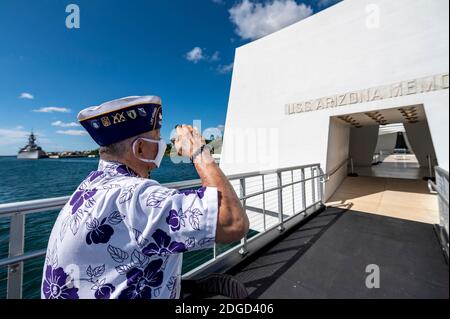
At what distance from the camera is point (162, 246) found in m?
0.52

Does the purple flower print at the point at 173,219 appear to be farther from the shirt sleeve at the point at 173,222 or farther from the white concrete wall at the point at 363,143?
the white concrete wall at the point at 363,143

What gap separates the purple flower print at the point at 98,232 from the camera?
0.52 m

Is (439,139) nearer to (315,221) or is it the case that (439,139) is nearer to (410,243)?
(410,243)

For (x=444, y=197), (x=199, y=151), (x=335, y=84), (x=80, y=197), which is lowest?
(x=444, y=197)

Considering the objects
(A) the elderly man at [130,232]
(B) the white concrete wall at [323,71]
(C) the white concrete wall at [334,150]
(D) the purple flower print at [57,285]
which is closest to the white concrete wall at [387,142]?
(C) the white concrete wall at [334,150]

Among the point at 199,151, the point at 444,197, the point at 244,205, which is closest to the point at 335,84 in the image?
the point at 444,197

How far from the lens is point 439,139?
110 inches

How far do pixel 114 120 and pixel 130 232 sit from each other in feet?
1.25

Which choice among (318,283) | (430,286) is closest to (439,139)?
(430,286)

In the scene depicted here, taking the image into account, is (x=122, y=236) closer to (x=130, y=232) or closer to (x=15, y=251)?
(x=130, y=232)

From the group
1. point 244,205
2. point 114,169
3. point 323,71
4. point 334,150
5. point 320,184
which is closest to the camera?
point 114,169

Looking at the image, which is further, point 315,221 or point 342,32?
point 342,32

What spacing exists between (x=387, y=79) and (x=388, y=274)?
3244mm

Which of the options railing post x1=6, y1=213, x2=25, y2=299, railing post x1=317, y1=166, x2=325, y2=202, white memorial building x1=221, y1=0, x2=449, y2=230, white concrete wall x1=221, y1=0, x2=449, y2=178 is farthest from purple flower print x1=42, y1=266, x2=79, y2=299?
railing post x1=317, y1=166, x2=325, y2=202
